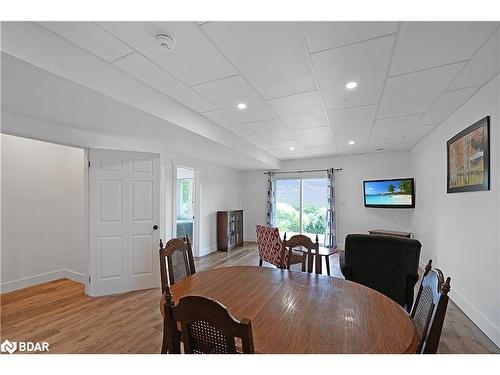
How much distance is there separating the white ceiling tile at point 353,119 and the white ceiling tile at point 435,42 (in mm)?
958

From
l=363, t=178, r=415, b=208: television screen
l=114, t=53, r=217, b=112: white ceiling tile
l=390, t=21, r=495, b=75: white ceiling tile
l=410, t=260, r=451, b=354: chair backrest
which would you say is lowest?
l=410, t=260, r=451, b=354: chair backrest

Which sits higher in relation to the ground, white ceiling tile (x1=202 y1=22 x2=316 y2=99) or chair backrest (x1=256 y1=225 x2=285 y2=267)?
white ceiling tile (x1=202 y1=22 x2=316 y2=99)

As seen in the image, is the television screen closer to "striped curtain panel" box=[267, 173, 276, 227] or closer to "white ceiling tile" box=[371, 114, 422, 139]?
"white ceiling tile" box=[371, 114, 422, 139]

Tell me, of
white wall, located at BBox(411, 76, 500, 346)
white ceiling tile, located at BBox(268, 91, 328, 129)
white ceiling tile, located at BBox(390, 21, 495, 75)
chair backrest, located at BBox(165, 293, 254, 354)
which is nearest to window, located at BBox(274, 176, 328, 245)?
→ white wall, located at BBox(411, 76, 500, 346)

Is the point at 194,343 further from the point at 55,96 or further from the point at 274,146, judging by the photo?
the point at 274,146

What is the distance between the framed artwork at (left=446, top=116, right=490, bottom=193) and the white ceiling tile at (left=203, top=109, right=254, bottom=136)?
269 cm

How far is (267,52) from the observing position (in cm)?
173

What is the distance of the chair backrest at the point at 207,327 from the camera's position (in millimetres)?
831

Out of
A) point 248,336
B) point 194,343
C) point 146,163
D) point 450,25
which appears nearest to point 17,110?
point 146,163

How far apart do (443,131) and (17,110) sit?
520cm

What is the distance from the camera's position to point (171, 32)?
1515mm

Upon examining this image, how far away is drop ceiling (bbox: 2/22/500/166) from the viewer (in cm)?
149

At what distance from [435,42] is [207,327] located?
2245 millimetres

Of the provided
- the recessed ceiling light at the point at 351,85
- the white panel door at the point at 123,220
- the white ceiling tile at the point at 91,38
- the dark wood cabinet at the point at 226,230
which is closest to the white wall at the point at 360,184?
the dark wood cabinet at the point at 226,230
